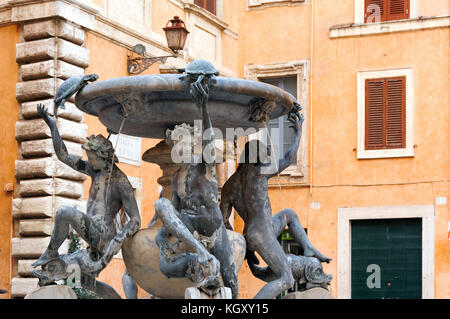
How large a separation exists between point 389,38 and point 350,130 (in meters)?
1.99

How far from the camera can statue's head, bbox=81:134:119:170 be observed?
739cm

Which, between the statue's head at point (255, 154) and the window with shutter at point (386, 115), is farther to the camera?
the window with shutter at point (386, 115)

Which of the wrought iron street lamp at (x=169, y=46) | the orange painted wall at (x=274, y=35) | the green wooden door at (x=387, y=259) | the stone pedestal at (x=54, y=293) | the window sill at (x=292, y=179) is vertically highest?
the orange painted wall at (x=274, y=35)

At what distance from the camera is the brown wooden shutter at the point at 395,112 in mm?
19266

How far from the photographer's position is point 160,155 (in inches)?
304

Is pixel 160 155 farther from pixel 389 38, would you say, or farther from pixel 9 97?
pixel 389 38

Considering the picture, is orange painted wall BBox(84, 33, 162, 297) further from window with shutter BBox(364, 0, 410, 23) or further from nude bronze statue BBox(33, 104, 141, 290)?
nude bronze statue BBox(33, 104, 141, 290)

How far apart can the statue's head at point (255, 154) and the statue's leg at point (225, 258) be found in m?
0.73

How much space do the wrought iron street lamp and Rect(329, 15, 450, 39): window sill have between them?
5.48m

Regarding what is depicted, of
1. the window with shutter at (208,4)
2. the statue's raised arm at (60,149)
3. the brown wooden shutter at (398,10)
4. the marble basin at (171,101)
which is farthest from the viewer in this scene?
the brown wooden shutter at (398,10)

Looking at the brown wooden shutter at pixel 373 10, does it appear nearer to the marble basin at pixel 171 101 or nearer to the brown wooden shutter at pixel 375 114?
the brown wooden shutter at pixel 375 114

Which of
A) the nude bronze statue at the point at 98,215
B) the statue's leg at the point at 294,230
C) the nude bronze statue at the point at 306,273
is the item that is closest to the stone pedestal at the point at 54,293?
the nude bronze statue at the point at 98,215

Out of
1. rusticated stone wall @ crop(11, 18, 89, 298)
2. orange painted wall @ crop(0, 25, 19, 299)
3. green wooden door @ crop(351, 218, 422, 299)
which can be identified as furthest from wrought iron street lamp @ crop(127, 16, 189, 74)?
green wooden door @ crop(351, 218, 422, 299)

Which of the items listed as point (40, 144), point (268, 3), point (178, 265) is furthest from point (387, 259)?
point (178, 265)
